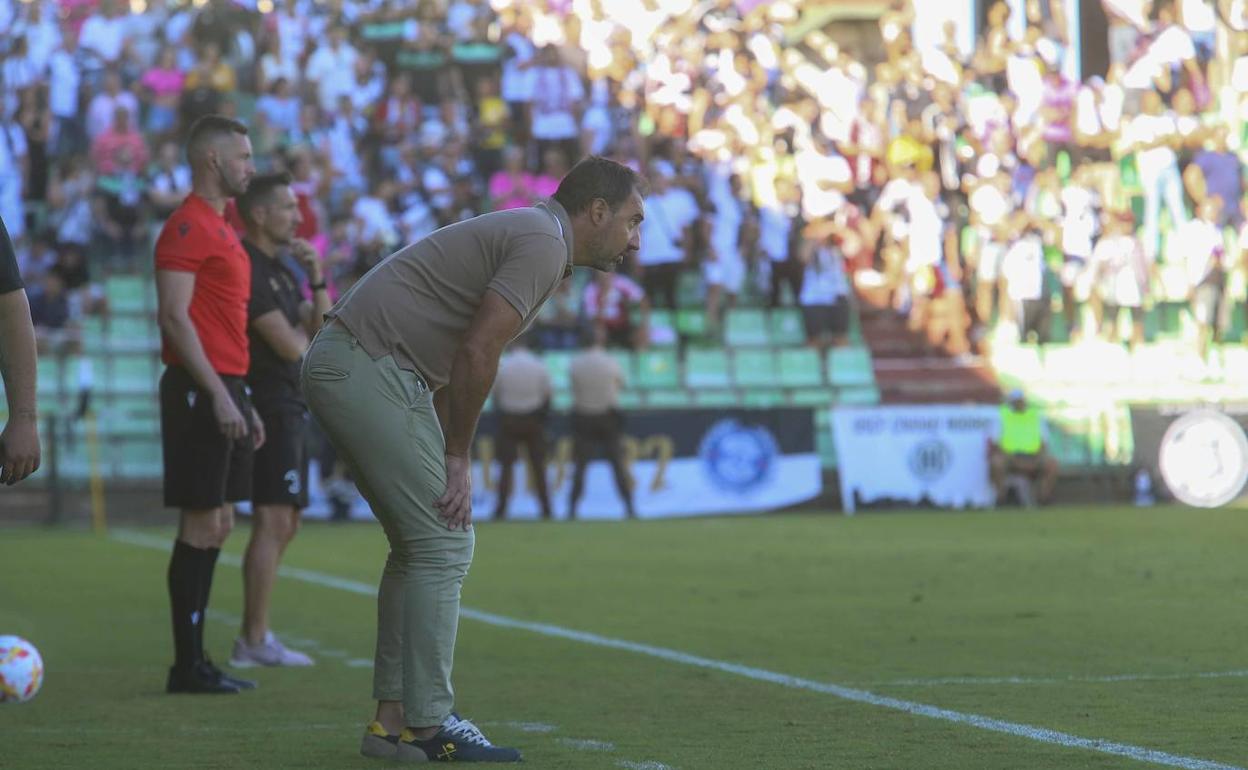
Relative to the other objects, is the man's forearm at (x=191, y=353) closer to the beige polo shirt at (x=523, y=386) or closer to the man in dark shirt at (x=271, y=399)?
the man in dark shirt at (x=271, y=399)

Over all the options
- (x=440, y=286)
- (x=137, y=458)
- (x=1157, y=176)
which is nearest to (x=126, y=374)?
(x=137, y=458)

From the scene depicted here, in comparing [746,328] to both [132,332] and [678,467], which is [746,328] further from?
[132,332]

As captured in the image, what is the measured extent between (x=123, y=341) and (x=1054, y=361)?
11.6 metres

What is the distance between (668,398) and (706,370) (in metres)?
0.61

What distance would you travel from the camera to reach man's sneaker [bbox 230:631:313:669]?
8586 mm

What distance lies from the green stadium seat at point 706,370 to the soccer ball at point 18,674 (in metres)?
17.5

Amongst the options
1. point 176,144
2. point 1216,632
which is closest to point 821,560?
point 1216,632

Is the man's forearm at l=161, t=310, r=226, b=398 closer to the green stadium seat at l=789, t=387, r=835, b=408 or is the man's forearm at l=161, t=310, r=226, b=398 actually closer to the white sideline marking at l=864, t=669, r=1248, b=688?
the white sideline marking at l=864, t=669, r=1248, b=688

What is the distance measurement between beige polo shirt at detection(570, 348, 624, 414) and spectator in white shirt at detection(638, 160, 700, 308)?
235 cm

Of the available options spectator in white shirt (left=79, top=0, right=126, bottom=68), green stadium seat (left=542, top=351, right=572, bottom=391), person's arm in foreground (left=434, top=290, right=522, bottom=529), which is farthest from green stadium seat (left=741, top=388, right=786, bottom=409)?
person's arm in foreground (left=434, top=290, right=522, bottom=529)

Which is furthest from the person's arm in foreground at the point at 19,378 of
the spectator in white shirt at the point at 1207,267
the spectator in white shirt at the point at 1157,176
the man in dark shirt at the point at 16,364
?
the spectator in white shirt at the point at 1157,176

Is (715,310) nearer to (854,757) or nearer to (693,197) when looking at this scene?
(693,197)

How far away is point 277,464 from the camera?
28.6 ft

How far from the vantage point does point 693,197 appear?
82.8 feet
